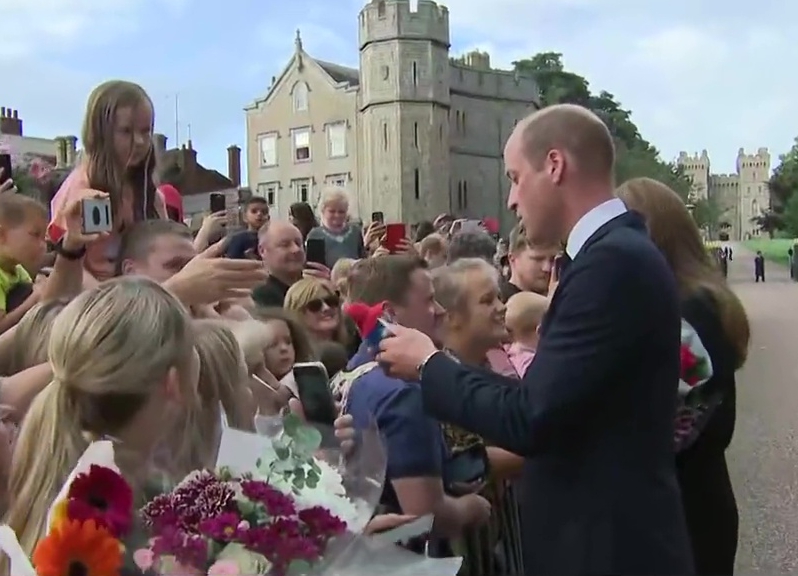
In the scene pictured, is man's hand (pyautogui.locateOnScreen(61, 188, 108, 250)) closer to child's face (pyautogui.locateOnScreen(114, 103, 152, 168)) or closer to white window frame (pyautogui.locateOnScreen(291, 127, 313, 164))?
child's face (pyautogui.locateOnScreen(114, 103, 152, 168))

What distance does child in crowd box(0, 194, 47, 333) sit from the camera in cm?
498

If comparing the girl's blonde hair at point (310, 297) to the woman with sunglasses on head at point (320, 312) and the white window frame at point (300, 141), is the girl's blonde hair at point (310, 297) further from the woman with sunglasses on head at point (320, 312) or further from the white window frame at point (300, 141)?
the white window frame at point (300, 141)

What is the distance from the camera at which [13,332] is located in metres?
3.46

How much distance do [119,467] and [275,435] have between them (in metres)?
0.33

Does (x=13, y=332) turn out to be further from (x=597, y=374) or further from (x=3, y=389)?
(x=597, y=374)

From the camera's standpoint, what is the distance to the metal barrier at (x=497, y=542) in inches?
159

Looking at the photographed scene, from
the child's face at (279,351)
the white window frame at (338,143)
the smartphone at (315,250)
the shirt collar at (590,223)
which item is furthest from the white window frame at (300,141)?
the shirt collar at (590,223)

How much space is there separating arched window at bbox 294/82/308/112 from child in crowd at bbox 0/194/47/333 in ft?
203

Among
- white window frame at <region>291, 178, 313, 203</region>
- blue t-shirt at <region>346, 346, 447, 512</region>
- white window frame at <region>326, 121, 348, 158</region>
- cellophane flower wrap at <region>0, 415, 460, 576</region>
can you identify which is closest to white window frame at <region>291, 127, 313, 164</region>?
white window frame at <region>291, 178, 313, 203</region>

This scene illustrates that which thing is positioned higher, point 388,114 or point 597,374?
point 388,114

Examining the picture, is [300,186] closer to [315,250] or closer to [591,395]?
[315,250]

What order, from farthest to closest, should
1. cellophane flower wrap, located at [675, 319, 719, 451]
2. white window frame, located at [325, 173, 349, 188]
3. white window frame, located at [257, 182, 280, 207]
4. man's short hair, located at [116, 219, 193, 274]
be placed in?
white window frame, located at [257, 182, 280, 207], white window frame, located at [325, 173, 349, 188], man's short hair, located at [116, 219, 193, 274], cellophane flower wrap, located at [675, 319, 719, 451]

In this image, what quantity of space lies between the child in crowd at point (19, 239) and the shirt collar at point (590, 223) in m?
3.07

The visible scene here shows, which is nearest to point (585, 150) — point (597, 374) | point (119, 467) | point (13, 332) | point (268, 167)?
point (597, 374)
